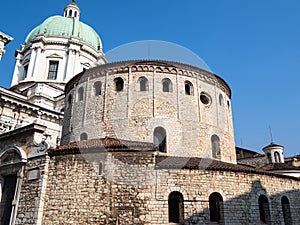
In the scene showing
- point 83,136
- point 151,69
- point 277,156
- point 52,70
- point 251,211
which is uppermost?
point 52,70

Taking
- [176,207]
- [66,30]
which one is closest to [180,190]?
[176,207]

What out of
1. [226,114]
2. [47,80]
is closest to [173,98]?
[226,114]

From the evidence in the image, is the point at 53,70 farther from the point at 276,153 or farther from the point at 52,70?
the point at 276,153

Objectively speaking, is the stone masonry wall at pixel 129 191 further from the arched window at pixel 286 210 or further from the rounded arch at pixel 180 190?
the arched window at pixel 286 210

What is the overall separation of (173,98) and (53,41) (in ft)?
80.5

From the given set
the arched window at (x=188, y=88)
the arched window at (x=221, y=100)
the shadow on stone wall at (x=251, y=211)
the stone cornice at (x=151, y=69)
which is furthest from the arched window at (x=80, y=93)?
the shadow on stone wall at (x=251, y=211)

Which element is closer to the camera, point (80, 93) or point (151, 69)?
point (151, 69)

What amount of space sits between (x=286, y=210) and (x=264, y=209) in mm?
2186

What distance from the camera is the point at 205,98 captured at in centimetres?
1941

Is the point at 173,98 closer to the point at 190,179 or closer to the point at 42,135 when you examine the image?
the point at 190,179

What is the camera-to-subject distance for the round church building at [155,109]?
56.2ft

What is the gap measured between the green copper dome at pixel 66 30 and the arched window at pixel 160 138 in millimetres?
25478

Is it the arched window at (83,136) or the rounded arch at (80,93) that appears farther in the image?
the rounded arch at (80,93)

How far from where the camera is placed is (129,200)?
11.7 meters
